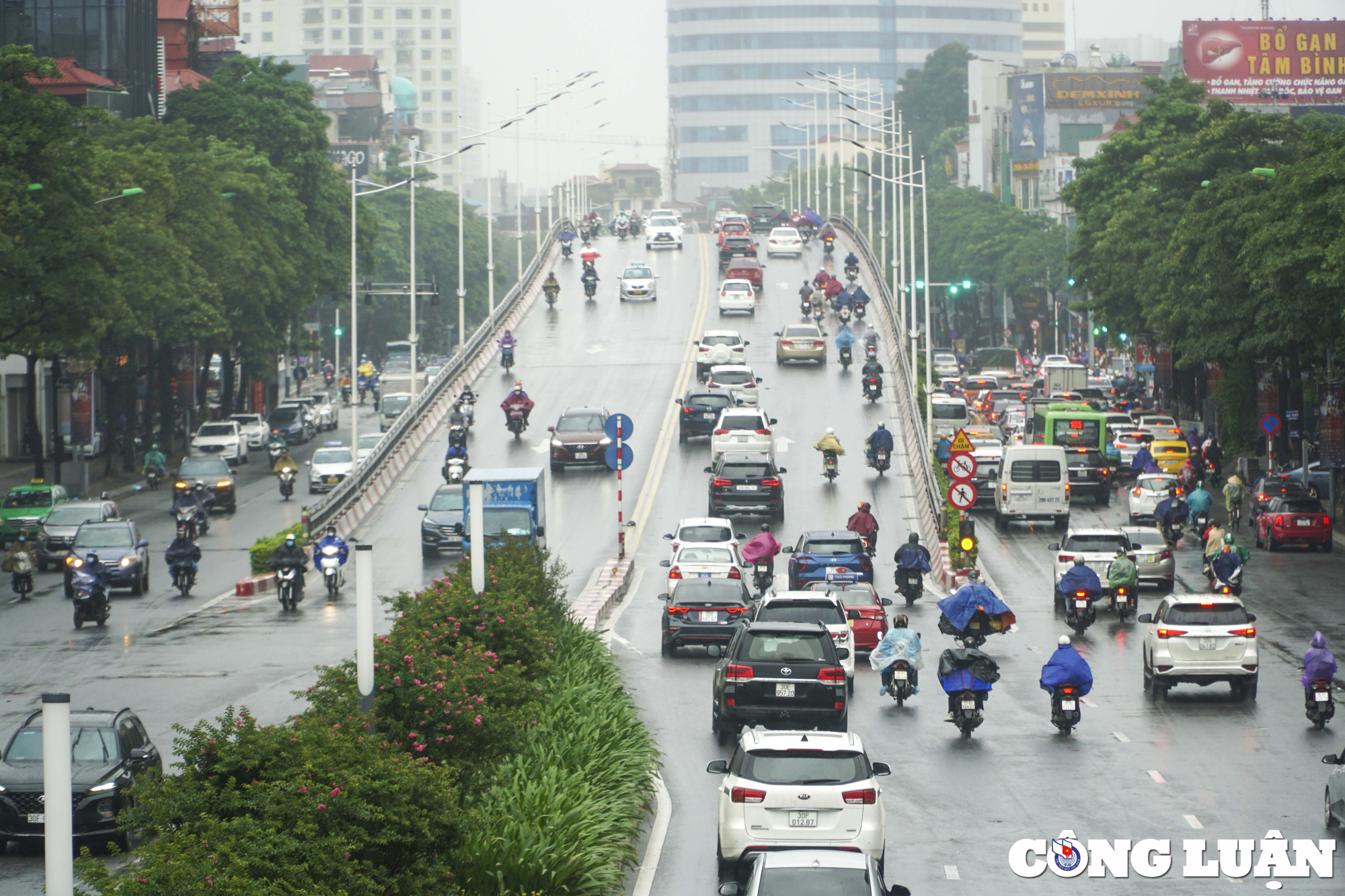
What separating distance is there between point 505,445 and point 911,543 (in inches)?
881

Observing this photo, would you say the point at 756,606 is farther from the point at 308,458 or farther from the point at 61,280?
the point at 308,458

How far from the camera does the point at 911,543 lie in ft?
121

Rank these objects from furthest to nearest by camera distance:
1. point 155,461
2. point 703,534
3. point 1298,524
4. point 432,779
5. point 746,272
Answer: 1. point 746,272
2. point 155,461
3. point 1298,524
4. point 703,534
5. point 432,779

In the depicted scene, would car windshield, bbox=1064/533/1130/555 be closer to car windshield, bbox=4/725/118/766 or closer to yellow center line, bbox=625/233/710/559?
yellow center line, bbox=625/233/710/559

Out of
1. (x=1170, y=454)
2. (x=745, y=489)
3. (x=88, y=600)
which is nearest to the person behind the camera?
(x=88, y=600)

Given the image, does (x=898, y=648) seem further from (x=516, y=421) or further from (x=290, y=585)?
(x=516, y=421)

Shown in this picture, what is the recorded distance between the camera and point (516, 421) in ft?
190

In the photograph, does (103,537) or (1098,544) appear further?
(103,537)

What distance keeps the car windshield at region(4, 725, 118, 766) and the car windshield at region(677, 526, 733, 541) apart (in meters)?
19.7

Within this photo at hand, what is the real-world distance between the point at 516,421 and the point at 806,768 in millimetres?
42116

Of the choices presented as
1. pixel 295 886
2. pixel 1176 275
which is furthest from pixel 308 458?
pixel 295 886

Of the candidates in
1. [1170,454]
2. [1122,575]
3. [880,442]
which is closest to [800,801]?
[1122,575]

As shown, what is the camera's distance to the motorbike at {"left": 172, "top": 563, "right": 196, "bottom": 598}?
3950 cm

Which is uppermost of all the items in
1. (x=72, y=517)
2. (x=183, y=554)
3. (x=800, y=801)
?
(x=72, y=517)
